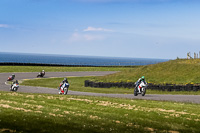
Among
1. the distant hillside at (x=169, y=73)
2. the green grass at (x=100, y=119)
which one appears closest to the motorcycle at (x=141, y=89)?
the green grass at (x=100, y=119)

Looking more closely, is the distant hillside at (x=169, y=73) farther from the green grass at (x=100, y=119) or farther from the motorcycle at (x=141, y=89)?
the green grass at (x=100, y=119)

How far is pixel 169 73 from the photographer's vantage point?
126ft

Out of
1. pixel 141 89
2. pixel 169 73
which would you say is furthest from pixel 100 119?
pixel 169 73

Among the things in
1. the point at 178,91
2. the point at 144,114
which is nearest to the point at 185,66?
the point at 178,91

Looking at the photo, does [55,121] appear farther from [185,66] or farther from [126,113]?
[185,66]

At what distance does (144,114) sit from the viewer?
1491 centimetres

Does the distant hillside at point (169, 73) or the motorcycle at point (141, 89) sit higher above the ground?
the distant hillside at point (169, 73)

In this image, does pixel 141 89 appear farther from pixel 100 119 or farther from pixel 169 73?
pixel 100 119

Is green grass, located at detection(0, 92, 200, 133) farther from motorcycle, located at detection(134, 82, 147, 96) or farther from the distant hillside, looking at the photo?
the distant hillside

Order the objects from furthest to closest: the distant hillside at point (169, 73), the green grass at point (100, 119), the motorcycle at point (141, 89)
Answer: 1. the distant hillside at point (169, 73)
2. the motorcycle at point (141, 89)
3. the green grass at point (100, 119)

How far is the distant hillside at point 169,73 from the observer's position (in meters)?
35.6

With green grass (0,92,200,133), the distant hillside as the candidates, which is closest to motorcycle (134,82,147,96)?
green grass (0,92,200,133)

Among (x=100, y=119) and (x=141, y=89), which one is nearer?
(x=100, y=119)

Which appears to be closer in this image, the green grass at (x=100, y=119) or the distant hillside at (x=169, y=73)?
the green grass at (x=100, y=119)
